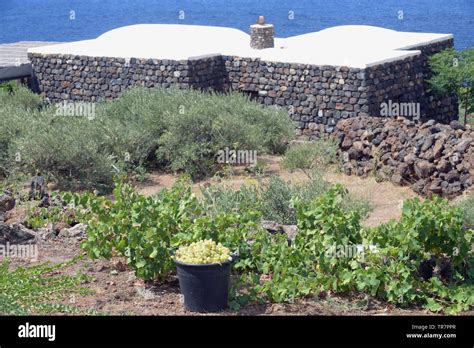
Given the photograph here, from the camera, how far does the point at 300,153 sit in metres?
17.9

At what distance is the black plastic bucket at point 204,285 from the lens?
28.8 feet

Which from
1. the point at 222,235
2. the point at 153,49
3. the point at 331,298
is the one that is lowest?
the point at 331,298

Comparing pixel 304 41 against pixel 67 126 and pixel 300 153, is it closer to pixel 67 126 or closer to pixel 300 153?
pixel 300 153

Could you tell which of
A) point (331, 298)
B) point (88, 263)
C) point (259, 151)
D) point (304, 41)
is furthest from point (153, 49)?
point (331, 298)

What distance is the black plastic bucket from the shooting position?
878cm

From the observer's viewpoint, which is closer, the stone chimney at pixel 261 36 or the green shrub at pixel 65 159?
the green shrub at pixel 65 159

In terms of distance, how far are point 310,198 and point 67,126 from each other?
6.21 metres

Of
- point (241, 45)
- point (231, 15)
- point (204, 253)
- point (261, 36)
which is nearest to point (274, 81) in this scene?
point (261, 36)
